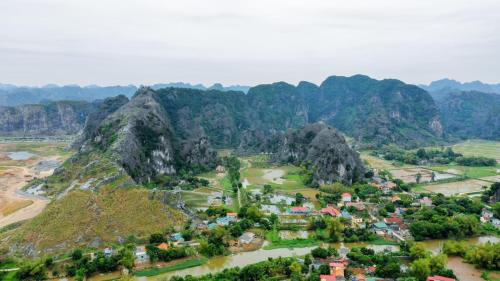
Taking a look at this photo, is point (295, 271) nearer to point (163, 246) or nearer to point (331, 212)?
point (163, 246)

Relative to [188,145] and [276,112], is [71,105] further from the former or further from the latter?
[188,145]

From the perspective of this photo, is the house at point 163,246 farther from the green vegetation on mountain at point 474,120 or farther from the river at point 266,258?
the green vegetation on mountain at point 474,120

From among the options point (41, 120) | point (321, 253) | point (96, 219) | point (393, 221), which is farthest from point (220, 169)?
point (41, 120)

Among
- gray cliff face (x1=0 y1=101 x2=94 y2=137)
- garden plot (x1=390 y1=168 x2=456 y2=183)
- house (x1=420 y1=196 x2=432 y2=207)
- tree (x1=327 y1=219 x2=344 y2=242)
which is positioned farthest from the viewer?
gray cliff face (x1=0 y1=101 x2=94 y2=137)

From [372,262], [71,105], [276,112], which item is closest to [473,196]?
[372,262]

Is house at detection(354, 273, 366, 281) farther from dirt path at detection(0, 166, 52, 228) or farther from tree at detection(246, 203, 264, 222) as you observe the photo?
dirt path at detection(0, 166, 52, 228)

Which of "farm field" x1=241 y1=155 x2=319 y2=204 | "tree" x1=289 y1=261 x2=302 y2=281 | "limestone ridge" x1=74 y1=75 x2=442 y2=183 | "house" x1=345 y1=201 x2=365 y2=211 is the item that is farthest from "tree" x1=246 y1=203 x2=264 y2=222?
"limestone ridge" x1=74 y1=75 x2=442 y2=183
